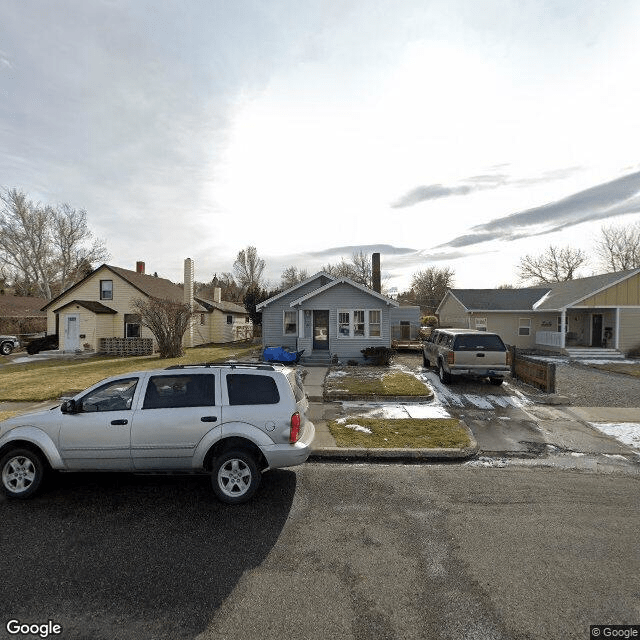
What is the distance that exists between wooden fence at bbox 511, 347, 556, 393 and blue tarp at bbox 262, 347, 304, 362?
10.0m

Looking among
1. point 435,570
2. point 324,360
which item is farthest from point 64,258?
point 435,570

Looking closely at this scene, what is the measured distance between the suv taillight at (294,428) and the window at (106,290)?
27796 millimetres

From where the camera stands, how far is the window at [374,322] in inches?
790

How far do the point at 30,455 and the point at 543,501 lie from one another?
7.19m

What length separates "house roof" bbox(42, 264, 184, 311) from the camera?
27953 mm

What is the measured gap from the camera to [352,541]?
4262 millimetres

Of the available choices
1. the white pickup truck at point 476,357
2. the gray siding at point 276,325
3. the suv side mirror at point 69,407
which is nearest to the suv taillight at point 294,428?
the suv side mirror at point 69,407

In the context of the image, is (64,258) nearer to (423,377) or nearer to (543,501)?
(423,377)

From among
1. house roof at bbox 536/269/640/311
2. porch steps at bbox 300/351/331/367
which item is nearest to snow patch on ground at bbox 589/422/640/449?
porch steps at bbox 300/351/331/367

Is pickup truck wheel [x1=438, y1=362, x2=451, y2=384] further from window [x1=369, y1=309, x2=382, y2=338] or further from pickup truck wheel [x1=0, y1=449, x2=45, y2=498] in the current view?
pickup truck wheel [x1=0, y1=449, x2=45, y2=498]

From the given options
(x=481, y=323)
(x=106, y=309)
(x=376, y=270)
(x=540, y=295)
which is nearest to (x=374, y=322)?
(x=376, y=270)

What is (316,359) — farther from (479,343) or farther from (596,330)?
(596,330)

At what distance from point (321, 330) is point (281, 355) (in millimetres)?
2902

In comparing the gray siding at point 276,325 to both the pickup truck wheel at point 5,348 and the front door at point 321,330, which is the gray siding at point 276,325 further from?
the pickup truck wheel at point 5,348
